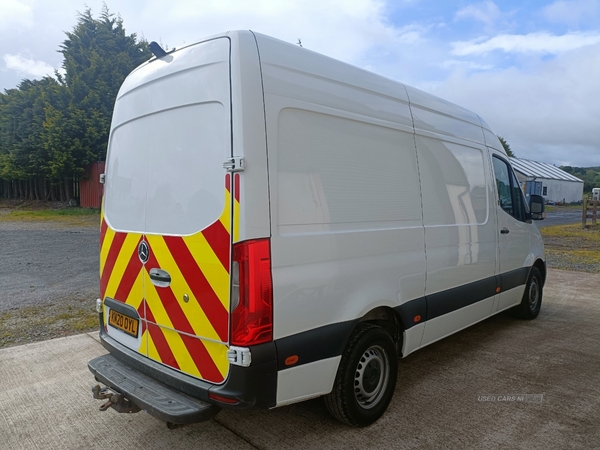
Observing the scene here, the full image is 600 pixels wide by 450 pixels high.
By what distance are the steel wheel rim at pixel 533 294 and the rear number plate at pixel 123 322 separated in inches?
191

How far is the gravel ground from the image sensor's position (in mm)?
5238

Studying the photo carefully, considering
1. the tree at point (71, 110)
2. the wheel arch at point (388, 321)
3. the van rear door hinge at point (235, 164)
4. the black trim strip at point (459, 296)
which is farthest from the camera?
the tree at point (71, 110)

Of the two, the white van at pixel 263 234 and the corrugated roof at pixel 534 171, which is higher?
the corrugated roof at pixel 534 171

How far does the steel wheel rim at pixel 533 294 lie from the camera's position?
5739mm

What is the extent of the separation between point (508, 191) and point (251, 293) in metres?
3.92

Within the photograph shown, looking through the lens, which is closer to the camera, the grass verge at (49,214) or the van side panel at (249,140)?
the van side panel at (249,140)

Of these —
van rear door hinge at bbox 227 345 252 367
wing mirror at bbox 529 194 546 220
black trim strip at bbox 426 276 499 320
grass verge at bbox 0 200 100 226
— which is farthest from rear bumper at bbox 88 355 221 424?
grass verge at bbox 0 200 100 226

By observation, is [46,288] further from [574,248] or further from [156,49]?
[574,248]

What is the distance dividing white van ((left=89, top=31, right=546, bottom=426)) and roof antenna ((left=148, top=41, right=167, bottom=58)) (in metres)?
0.02

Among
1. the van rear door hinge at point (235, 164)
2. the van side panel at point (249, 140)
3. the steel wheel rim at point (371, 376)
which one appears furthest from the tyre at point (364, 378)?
the van rear door hinge at point (235, 164)

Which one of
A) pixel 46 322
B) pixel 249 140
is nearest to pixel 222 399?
pixel 249 140

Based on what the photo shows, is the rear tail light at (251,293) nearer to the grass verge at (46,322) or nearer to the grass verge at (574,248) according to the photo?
the grass verge at (46,322)

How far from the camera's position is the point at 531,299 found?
5801 mm

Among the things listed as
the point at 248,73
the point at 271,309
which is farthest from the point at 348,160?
the point at 271,309
